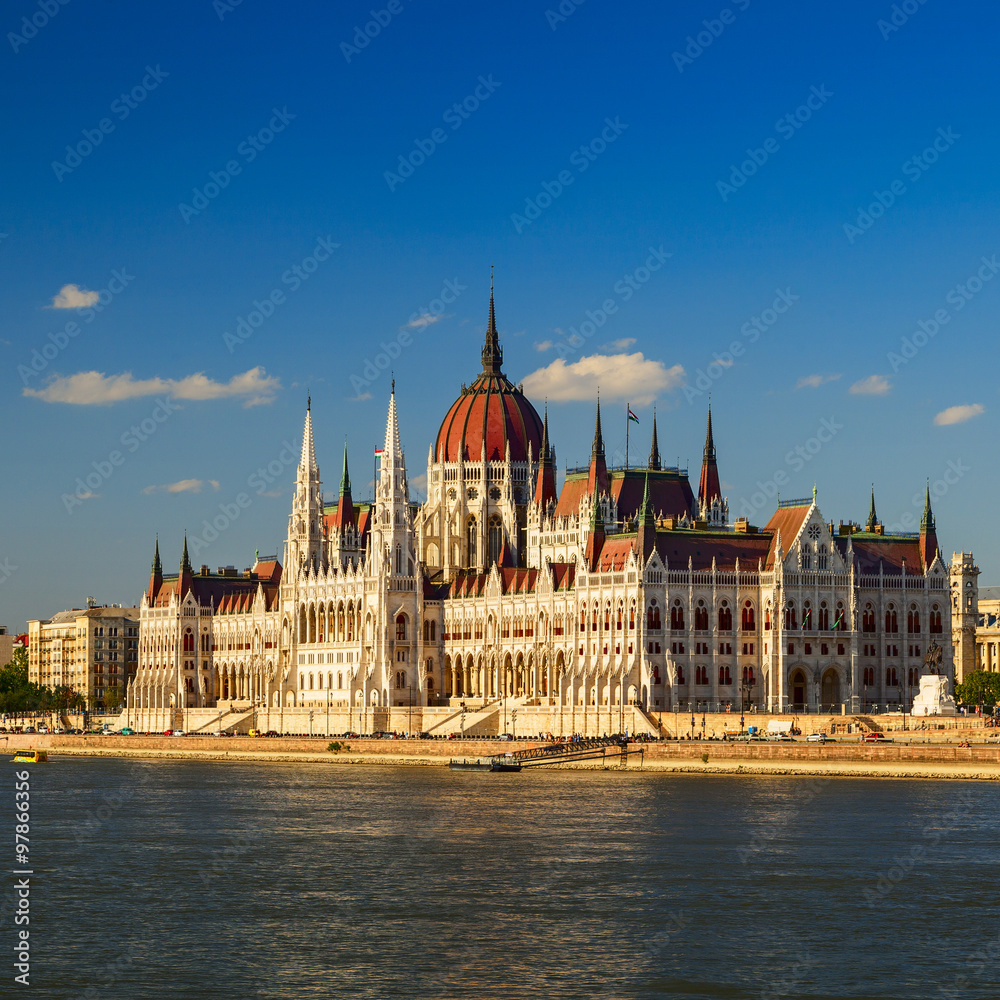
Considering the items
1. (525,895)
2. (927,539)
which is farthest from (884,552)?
(525,895)

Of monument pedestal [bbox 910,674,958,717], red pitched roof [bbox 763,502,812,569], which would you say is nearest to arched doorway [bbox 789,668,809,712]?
red pitched roof [bbox 763,502,812,569]

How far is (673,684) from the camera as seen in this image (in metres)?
160

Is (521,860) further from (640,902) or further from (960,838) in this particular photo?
(960,838)

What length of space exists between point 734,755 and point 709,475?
6141 cm

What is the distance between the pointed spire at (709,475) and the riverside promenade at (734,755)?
43.8 metres

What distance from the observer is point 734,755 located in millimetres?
136875

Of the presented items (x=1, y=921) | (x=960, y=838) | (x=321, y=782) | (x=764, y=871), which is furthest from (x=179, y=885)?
(x=321, y=782)

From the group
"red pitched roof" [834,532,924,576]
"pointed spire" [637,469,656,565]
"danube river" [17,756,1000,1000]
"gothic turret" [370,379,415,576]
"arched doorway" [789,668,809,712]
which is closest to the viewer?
"danube river" [17,756,1000,1000]

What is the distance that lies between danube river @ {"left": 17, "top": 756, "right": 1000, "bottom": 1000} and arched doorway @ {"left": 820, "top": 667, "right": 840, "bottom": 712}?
45.8m

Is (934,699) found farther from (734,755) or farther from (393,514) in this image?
(393,514)

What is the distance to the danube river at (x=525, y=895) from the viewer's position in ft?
198

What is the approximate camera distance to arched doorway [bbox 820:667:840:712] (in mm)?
166875

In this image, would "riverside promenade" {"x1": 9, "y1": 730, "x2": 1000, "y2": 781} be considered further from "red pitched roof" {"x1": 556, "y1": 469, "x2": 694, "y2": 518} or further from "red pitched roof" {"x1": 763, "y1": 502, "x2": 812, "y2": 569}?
"red pitched roof" {"x1": 556, "y1": 469, "x2": 694, "y2": 518}

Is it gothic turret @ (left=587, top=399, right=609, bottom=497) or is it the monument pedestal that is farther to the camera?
gothic turret @ (left=587, top=399, right=609, bottom=497)
